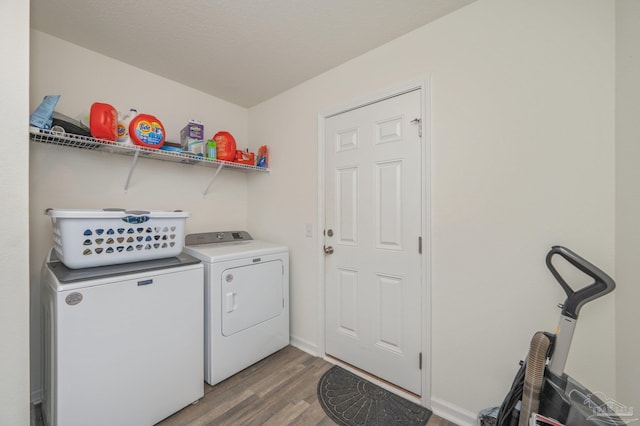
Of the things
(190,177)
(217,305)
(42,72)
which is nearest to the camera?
(42,72)

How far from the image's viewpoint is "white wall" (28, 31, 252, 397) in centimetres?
164

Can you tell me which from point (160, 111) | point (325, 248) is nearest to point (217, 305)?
point (325, 248)

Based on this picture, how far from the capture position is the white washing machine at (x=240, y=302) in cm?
179

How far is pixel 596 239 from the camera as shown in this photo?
3.69 feet

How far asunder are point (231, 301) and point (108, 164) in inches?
57.9

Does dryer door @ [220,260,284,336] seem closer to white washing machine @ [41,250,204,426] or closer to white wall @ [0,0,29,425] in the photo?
white washing machine @ [41,250,204,426]

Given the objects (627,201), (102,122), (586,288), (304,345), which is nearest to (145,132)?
(102,122)

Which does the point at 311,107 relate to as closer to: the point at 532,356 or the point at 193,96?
the point at 193,96

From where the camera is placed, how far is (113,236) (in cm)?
139

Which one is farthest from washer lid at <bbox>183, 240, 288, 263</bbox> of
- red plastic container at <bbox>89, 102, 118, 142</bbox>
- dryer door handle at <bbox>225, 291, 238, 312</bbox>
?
red plastic container at <bbox>89, 102, 118, 142</bbox>

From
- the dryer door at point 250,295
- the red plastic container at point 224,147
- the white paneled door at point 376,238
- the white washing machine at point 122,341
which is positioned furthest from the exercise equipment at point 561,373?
the red plastic container at point 224,147

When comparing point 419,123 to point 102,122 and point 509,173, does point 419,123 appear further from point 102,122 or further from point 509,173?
point 102,122

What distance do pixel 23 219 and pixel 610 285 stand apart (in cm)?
235

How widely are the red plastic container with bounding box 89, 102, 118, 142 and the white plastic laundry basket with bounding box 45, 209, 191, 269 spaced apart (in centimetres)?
53
